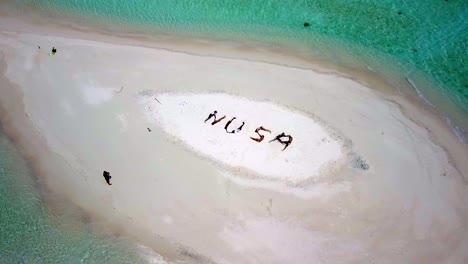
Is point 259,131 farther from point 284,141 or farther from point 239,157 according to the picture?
point 239,157

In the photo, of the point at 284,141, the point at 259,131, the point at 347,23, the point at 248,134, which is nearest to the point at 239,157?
the point at 248,134

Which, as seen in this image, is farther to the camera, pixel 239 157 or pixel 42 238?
pixel 239 157

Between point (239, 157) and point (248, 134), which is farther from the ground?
point (248, 134)

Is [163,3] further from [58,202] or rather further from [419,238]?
[419,238]

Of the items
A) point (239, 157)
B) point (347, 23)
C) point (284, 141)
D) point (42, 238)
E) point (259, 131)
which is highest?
point (347, 23)

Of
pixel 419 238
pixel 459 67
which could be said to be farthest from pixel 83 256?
pixel 459 67

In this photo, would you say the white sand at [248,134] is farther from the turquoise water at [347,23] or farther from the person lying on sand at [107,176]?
the turquoise water at [347,23]
